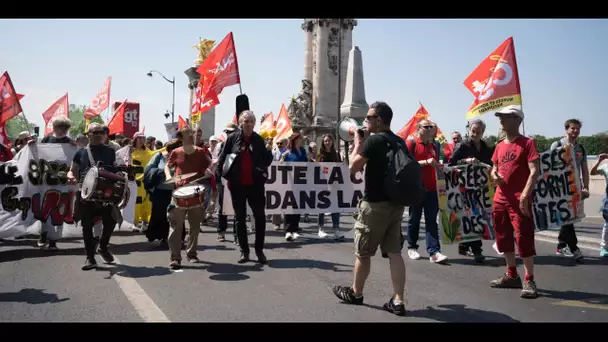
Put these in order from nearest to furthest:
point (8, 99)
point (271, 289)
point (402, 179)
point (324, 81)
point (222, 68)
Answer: point (402, 179), point (271, 289), point (222, 68), point (8, 99), point (324, 81)

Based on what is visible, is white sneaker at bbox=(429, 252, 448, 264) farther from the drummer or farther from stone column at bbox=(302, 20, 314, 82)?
stone column at bbox=(302, 20, 314, 82)

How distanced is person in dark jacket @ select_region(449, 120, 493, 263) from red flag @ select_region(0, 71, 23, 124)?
9639mm

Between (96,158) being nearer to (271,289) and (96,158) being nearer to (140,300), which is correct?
(140,300)

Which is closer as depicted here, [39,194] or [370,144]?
[370,144]

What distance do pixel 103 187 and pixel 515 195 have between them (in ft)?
15.9

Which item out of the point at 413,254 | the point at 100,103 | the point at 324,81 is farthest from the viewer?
the point at 324,81

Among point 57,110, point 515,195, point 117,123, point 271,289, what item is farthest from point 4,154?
point 57,110

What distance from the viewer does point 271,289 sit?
536 cm
